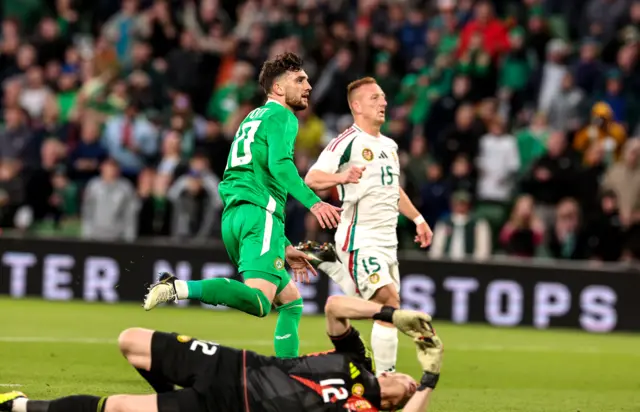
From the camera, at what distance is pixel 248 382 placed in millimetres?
7406

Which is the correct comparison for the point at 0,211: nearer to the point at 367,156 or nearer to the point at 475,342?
the point at 475,342

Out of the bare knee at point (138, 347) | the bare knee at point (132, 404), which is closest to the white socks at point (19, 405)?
the bare knee at point (132, 404)

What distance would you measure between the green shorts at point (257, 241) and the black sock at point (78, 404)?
76.7 inches

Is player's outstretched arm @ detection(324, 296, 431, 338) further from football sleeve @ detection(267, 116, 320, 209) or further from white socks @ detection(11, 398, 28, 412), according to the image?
white socks @ detection(11, 398, 28, 412)

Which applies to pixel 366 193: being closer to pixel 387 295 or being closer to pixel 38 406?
pixel 387 295

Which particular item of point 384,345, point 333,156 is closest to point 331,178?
point 333,156

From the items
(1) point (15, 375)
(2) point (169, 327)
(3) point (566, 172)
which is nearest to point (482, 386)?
(1) point (15, 375)

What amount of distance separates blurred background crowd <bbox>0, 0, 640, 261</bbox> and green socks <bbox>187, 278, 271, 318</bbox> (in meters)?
8.35

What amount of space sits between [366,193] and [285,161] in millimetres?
1395

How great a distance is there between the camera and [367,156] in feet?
33.7

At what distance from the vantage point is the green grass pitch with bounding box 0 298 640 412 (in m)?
10.2

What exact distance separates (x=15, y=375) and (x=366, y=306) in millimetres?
3823

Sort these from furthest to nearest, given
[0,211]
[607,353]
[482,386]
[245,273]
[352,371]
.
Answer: [0,211]
[607,353]
[482,386]
[245,273]
[352,371]

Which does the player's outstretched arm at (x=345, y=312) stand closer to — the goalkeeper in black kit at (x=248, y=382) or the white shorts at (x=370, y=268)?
the goalkeeper in black kit at (x=248, y=382)
